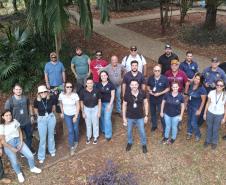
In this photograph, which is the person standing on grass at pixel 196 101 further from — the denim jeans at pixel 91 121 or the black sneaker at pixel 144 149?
the denim jeans at pixel 91 121

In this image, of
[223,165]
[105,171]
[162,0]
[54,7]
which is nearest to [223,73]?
[223,165]

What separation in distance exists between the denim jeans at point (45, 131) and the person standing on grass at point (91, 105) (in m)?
0.69

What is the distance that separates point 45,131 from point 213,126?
3.44m

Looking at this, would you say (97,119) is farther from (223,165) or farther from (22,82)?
(22,82)

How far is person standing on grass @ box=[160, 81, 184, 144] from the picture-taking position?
650cm

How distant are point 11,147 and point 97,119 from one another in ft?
6.16

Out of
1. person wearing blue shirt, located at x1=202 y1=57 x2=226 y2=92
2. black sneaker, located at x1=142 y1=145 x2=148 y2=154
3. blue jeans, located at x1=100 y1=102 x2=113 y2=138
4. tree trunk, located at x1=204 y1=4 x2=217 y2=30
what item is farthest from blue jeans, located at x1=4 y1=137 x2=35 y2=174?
tree trunk, located at x1=204 y1=4 x2=217 y2=30

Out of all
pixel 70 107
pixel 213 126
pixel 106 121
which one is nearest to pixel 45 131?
pixel 70 107

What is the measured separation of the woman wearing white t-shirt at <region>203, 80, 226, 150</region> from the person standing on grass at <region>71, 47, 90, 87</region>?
307 centimetres

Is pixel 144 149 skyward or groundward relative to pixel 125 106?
groundward

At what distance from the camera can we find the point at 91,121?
7.00 meters

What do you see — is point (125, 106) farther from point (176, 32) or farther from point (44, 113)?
point (176, 32)

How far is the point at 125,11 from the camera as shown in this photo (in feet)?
68.2

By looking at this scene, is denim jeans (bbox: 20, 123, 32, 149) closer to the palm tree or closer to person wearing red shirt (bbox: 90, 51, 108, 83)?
person wearing red shirt (bbox: 90, 51, 108, 83)
